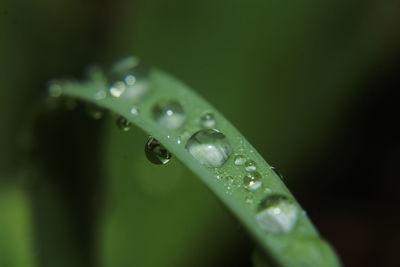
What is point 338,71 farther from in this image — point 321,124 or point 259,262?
point 259,262

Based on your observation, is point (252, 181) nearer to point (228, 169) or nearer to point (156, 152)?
point (228, 169)

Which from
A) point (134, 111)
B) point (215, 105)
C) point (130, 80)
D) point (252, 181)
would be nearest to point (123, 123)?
point (134, 111)

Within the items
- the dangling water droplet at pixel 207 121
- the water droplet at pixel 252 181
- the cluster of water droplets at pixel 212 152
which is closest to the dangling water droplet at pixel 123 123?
the cluster of water droplets at pixel 212 152

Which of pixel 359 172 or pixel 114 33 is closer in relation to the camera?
pixel 114 33

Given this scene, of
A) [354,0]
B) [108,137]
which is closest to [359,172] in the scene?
[354,0]

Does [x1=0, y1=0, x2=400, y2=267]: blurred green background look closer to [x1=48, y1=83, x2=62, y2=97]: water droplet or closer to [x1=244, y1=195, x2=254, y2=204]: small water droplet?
[x1=48, y1=83, x2=62, y2=97]: water droplet

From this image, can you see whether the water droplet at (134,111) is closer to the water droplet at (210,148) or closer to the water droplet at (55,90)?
the water droplet at (210,148)

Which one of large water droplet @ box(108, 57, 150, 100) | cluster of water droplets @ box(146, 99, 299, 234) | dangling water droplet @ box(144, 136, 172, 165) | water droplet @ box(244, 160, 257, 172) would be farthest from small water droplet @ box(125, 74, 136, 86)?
water droplet @ box(244, 160, 257, 172)
